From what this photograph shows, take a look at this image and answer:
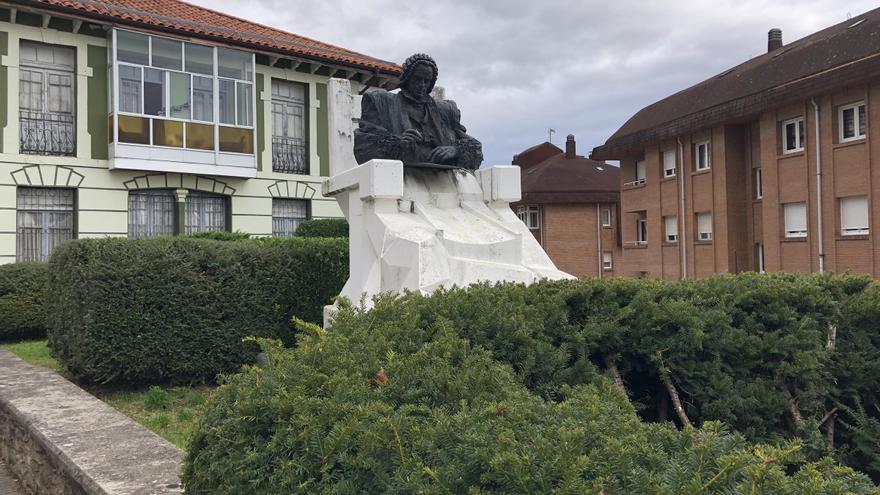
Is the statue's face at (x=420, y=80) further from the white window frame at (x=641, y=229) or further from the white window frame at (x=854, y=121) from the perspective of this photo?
the white window frame at (x=641, y=229)

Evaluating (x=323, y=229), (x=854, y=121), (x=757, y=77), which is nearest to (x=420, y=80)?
(x=323, y=229)

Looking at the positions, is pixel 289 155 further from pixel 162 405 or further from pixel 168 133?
pixel 162 405

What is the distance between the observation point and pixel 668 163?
30.5 meters

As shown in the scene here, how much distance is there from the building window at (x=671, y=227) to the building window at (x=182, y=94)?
19516mm

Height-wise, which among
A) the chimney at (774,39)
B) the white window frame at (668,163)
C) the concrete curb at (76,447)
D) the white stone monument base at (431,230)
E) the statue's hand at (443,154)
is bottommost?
the concrete curb at (76,447)

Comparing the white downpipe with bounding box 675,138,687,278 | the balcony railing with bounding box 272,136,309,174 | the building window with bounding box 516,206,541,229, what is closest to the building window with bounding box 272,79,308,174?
the balcony railing with bounding box 272,136,309,174

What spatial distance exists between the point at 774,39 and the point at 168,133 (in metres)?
26.3

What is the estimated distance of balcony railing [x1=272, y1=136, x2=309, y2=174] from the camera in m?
19.8

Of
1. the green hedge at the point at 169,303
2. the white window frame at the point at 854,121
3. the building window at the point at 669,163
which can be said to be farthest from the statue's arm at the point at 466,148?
the building window at the point at 669,163

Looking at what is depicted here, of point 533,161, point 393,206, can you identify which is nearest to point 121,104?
point 393,206

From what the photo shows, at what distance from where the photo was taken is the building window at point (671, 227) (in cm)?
3013

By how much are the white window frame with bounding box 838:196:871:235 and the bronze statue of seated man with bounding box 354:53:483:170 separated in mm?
18087

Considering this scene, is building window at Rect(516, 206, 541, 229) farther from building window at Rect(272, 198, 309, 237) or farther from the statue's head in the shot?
the statue's head

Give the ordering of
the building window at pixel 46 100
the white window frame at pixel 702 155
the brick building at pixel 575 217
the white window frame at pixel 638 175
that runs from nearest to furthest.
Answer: the building window at pixel 46 100 → the white window frame at pixel 702 155 → the white window frame at pixel 638 175 → the brick building at pixel 575 217
